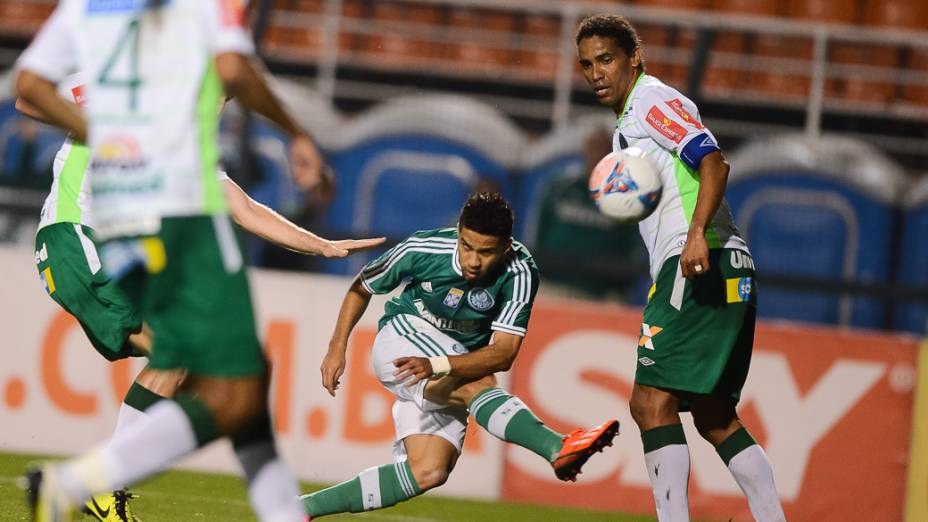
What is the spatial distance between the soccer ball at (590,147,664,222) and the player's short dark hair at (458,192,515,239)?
37cm

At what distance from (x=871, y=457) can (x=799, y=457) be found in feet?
1.38

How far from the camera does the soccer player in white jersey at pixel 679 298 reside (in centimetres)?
516

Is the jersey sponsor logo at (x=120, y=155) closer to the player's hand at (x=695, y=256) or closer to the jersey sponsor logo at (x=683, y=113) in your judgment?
the player's hand at (x=695, y=256)

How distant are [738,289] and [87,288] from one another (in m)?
2.69

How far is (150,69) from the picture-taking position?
363 cm

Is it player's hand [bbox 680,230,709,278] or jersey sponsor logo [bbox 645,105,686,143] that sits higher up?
jersey sponsor logo [bbox 645,105,686,143]

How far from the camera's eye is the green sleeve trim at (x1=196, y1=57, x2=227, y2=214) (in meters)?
3.63

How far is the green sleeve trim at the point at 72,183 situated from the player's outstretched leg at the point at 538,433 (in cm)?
187

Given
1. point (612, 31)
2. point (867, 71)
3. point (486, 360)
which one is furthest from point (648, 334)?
point (867, 71)

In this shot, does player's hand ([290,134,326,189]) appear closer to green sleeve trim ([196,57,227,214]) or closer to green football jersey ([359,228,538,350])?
green sleeve trim ([196,57,227,214])

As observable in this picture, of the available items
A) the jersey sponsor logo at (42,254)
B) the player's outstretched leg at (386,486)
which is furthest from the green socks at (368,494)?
the jersey sponsor logo at (42,254)

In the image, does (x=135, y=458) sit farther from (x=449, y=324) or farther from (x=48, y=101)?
(x=449, y=324)

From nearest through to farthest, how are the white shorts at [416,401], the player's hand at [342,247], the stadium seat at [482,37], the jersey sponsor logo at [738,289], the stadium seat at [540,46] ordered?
the player's hand at [342,247], the jersey sponsor logo at [738,289], the white shorts at [416,401], the stadium seat at [540,46], the stadium seat at [482,37]

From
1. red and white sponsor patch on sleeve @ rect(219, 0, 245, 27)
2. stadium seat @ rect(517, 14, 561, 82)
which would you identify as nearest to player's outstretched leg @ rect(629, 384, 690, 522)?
red and white sponsor patch on sleeve @ rect(219, 0, 245, 27)
